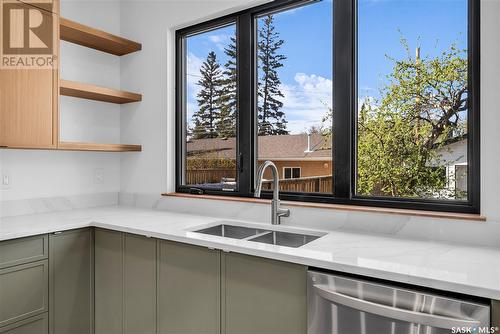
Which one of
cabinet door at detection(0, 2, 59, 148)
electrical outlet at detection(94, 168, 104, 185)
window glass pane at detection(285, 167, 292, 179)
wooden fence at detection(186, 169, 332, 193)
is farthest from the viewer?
electrical outlet at detection(94, 168, 104, 185)

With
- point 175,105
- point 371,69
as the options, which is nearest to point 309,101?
point 371,69

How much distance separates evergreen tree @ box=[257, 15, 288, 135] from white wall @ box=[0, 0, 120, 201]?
1.34 meters

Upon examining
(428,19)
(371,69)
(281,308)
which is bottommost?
(281,308)

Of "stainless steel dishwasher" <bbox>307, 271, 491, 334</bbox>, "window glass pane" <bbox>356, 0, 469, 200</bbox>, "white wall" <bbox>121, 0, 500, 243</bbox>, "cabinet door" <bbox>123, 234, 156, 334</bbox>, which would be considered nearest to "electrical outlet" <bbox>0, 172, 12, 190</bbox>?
"white wall" <bbox>121, 0, 500, 243</bbox>

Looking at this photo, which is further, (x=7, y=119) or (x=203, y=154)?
(x=203, y=154)

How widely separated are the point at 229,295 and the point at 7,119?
1.59 metres

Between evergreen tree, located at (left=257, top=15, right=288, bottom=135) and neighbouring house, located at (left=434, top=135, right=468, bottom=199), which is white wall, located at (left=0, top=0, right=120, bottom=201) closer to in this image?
evergreen tree, located at (left=257, top=15, right=288, bottom=135)

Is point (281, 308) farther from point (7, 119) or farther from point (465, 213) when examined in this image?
point (7, 119)

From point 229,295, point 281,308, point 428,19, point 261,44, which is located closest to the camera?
point 281,308

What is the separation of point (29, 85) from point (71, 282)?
3.92 feet

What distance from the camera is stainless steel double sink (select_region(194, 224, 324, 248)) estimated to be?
190 centimetres

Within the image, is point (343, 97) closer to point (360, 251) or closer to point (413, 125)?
point (413, 125)

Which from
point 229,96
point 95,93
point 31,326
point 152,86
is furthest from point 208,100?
point 31,326

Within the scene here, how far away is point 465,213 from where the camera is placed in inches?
64.7
